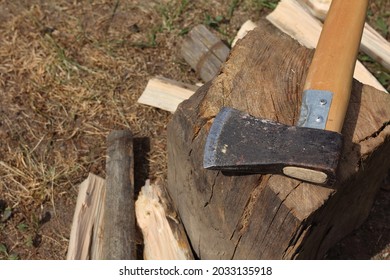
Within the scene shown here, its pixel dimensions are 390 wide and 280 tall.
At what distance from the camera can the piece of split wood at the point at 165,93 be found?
4234mm

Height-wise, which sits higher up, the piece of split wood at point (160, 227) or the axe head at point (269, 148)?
the axe head at point (269, 148)

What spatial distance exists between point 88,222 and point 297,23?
210cm

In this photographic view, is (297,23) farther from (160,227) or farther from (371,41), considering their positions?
(160,227)

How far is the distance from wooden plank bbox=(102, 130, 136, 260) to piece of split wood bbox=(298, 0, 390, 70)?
1.67 meters

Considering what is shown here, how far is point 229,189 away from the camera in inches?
112

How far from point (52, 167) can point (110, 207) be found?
70 cm

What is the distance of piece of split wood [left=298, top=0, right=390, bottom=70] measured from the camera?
4355mm

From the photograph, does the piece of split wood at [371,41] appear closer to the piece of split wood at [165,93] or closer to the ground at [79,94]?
the ground at [79,94]

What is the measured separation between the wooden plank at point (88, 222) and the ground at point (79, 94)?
22 cm

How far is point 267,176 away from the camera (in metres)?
2.75

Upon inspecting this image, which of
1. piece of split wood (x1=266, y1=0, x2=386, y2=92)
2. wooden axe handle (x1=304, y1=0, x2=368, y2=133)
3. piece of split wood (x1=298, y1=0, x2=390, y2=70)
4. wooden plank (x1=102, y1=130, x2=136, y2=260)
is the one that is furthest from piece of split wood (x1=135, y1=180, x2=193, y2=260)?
piece of split wood (x1=298, y1=0, x2=390, y2=70)

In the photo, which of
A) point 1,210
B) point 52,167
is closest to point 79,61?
point 52,167

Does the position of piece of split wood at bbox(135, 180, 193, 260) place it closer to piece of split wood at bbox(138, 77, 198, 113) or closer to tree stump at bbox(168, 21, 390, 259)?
tree stump at bbox(168, 21, 390, 259)

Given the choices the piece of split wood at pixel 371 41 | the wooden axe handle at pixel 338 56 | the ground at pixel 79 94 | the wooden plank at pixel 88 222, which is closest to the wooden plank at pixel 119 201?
the wooden plank at pixel 88 222
